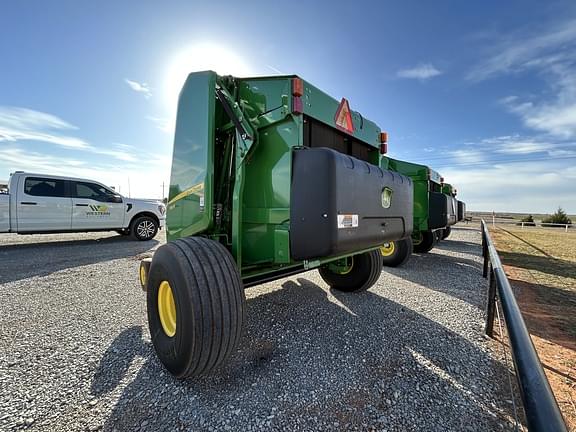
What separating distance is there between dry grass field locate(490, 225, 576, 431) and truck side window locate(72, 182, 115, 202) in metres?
10.4

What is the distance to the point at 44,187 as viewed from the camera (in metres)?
7.97

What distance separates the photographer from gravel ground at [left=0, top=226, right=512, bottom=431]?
1.81 m

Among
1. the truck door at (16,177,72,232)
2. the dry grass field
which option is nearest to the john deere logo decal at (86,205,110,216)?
the truck door at (16,177,72,232)

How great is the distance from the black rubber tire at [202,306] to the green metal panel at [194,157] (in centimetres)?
54

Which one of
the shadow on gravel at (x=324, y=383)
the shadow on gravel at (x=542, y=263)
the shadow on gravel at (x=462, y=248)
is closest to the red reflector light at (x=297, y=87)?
the shadow on gravel at (x=324, y=383)

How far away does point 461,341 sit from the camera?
2822mm

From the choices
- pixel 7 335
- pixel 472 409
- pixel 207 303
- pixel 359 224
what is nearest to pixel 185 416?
pixel 207 303

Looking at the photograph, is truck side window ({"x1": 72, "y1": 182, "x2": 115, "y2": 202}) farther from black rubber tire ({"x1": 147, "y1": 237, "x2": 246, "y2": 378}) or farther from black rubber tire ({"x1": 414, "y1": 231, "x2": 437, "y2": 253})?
black rubber tire ({"x1": 414, "y1": 231, "x2": 437, "y2": 253})

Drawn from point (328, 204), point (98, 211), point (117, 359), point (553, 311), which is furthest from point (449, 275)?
point (98, 211)

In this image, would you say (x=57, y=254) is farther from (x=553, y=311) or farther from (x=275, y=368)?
(x=553, y=311)

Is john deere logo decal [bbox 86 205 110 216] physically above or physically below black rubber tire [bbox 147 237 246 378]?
above

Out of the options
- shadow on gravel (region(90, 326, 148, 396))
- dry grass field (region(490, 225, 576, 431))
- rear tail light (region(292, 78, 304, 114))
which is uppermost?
rear tail light (region(292, 78, 304, 114))

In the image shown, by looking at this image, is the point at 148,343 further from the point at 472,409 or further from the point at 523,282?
the point at 523,282

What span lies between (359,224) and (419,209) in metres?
5.58
